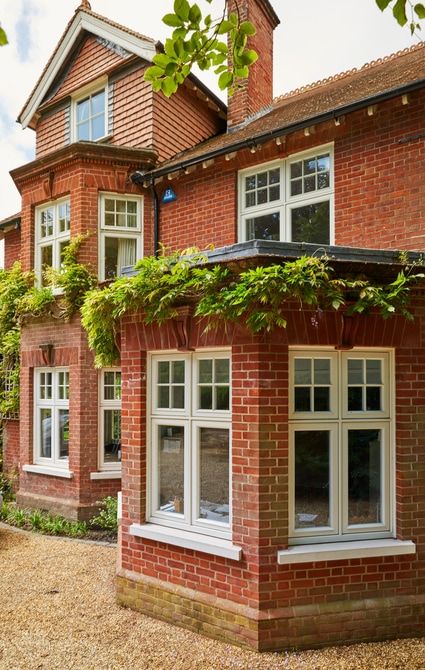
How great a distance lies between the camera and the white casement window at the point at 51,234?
10109 mm

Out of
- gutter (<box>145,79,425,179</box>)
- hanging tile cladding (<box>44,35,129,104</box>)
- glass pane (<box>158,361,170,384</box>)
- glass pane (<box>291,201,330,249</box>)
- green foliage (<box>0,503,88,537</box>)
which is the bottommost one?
green foliage (<box>0,503,88,537</box>)

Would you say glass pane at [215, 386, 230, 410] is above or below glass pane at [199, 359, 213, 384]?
below

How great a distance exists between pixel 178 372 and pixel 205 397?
0.43m

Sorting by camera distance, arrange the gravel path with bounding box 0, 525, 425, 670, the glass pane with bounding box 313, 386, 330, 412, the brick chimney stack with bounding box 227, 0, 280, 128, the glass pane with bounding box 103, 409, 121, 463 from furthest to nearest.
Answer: the brick chimney stack with bounding box 227, 0, 280, 128 < the glass pane with bounding box 103, 409, 121, 463 < the glass pane with bounding box 313, 386, 330, 412 < the gravel path with bounding box 0, 525, 425, 670

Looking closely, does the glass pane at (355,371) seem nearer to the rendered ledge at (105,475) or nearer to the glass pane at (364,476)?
the glass pane at (364,476)

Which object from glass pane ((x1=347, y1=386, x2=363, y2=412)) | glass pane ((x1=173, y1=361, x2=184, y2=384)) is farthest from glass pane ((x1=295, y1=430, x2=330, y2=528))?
glass pane ((x1=173, y1=361, x2=184, y2=384))

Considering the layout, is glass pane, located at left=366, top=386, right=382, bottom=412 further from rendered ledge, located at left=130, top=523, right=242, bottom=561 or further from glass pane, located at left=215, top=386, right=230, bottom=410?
rendered ledge, located at left=130, top=523, right=242, bottom=561

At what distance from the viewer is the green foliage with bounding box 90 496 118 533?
873 centimetres

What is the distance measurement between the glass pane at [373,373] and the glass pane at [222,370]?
1421 mm

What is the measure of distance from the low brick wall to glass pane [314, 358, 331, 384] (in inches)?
81.2

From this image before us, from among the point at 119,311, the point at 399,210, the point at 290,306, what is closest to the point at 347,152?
the point at 399,210

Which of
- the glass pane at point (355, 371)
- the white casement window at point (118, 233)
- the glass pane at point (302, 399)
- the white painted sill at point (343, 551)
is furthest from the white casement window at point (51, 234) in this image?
the white painted sill at point (343, 551)

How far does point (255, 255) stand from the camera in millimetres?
4484

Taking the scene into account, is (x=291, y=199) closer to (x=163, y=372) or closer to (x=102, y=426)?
(x=163, y=372)
